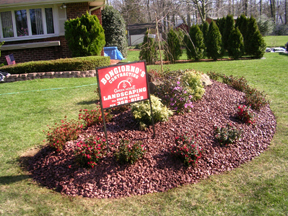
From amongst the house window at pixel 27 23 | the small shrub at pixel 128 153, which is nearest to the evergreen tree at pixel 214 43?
the house window at pixel 27 23

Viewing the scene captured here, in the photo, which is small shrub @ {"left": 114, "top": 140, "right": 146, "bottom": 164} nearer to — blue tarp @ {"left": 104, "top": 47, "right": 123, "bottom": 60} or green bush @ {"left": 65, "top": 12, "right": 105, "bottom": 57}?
green bush @ {"left": 65, "top": 12, "right": 105, "bottom": 57}

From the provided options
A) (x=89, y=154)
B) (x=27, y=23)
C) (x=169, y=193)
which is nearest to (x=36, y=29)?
(x=27, y=23)

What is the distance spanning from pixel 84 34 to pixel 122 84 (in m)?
9.15

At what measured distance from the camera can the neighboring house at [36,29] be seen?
1444 centimetres

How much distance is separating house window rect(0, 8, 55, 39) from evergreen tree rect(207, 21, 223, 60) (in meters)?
9.70

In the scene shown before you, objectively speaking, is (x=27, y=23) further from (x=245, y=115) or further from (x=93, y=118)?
(x=245, y=115)

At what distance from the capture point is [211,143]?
486 centimetres

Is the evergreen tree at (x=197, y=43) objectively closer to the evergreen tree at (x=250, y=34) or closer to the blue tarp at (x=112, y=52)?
the evergreen tree at (x=250, y=34)

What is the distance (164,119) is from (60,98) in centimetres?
430

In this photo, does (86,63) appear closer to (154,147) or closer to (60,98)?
(60,98)

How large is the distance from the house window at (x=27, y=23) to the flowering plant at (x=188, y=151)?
13.0 m

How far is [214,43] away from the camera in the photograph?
16.8 m

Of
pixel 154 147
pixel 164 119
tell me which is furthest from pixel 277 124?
pixel 154 147

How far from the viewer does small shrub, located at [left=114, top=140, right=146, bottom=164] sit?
13.7 ft
